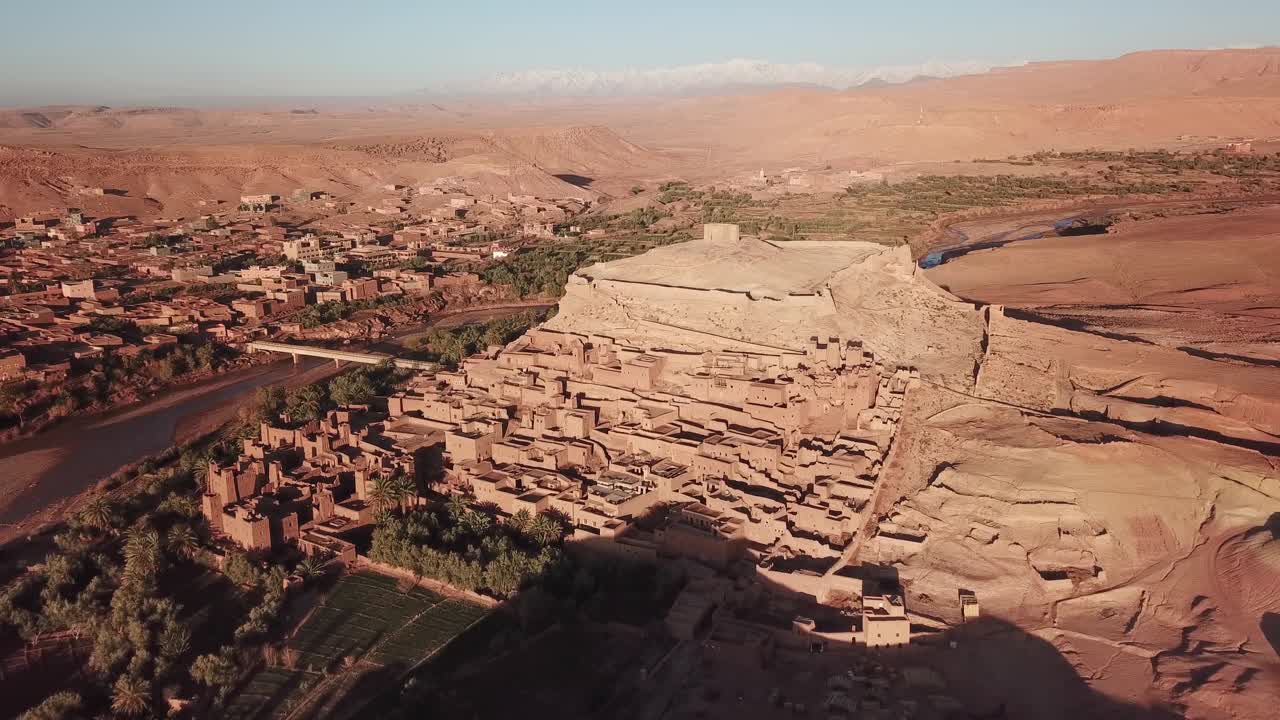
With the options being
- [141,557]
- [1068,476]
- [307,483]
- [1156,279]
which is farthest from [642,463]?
[1156,279]

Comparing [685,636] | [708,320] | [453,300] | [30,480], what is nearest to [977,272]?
[708,320]

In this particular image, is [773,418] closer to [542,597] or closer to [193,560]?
[542,597]

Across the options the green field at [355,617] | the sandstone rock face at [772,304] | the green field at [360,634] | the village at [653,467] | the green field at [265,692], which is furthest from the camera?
the sandstone rock face at [772,304]

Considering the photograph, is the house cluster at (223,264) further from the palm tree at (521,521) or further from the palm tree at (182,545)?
the palm tree at (521,521)

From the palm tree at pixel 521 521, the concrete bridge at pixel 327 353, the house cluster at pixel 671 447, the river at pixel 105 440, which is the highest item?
the house cluster at pixel 671 447

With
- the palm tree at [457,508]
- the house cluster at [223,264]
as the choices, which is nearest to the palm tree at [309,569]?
the palm tree at [457,508]
